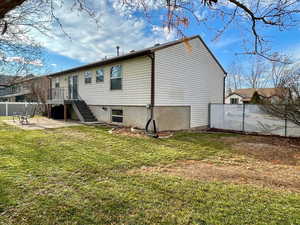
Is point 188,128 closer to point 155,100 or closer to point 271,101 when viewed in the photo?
point 155,100

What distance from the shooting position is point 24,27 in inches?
240

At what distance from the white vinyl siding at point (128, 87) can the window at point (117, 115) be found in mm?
520

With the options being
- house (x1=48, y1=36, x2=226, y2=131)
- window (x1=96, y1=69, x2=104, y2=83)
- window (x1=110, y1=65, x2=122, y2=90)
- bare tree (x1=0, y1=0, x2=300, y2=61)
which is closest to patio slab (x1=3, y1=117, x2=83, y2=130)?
house (x1=48, y1=36, x2=226, y2=131)

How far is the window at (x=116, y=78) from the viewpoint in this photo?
1149 cm

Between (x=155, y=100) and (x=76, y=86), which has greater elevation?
(x=76, y=86)

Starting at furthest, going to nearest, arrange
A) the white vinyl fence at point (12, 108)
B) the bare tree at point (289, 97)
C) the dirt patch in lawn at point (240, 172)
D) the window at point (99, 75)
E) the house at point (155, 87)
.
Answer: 1. the white vinyl fence at point (12, 108)
2. the window at point (99, 75)
3. the house at point (155, 87)
4. the bare tree at point (289, 97)
5. the dirt patch in lawn at point (240, 172)

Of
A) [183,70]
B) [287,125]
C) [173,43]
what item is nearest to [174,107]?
[183,70]

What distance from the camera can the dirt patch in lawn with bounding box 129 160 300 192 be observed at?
387cm

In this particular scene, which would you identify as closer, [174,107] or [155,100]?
[155,100]

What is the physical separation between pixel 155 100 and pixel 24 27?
19.8ft

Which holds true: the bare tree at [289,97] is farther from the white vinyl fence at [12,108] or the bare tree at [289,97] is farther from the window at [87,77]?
the white vinyl fence at [12,108]

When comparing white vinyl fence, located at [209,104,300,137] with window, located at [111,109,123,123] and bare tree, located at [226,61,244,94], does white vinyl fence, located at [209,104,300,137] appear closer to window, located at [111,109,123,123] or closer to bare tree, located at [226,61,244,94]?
window, located at [111,109,123,123]

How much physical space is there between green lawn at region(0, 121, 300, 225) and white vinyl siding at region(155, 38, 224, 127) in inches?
228

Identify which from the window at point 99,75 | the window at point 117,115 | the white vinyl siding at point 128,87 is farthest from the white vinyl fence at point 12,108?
the window at point 117,115
